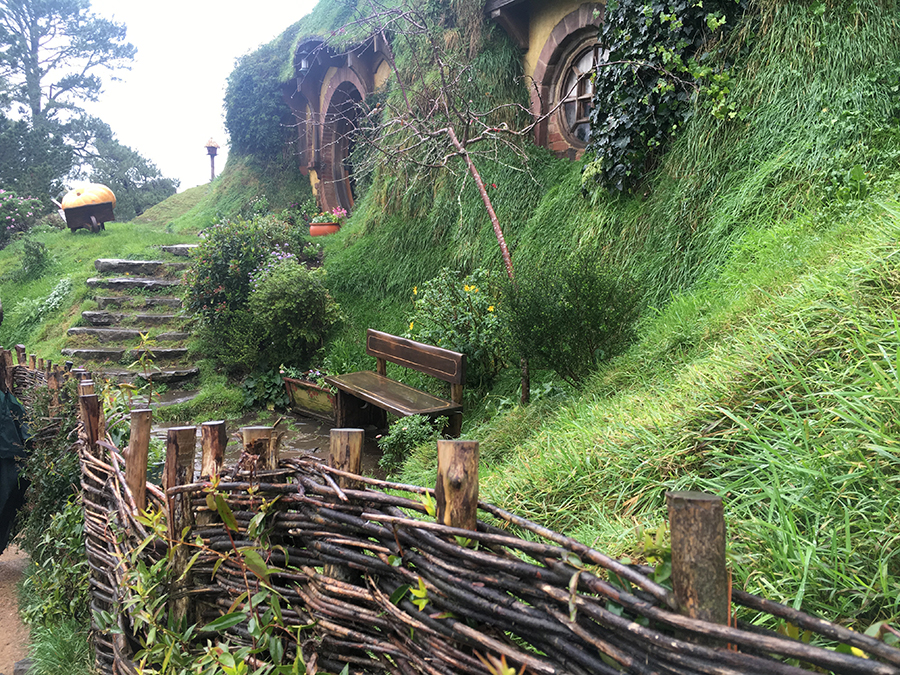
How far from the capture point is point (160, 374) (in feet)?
26.2

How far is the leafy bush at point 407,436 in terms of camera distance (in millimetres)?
4840

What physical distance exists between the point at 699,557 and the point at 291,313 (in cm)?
699

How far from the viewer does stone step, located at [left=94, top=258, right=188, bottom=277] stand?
11.1 meters

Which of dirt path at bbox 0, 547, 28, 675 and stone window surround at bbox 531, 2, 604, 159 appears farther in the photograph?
stone window surround at bbox 531, 2, 604, 159

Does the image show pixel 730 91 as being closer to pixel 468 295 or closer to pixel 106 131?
pixel 468 295

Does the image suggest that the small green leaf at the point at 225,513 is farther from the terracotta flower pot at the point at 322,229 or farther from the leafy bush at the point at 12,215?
the leafy bush at the point at 12,215

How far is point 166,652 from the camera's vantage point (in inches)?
80.0

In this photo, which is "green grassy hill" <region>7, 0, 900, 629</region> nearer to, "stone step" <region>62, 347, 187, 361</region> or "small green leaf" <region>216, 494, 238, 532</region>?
"small green leaf" <region>216, 494, 238, 532</region>

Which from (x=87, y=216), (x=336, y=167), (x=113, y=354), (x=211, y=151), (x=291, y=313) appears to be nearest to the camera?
(x=291, y=313)

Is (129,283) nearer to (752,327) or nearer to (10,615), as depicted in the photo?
(10,615)

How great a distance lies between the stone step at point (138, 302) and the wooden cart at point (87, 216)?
516 cm

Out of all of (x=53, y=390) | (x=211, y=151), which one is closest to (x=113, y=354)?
(x=53, y=390)

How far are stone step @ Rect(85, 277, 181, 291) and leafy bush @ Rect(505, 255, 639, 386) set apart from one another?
8.26m

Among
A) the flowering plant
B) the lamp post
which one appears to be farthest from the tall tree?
the flowering plant
